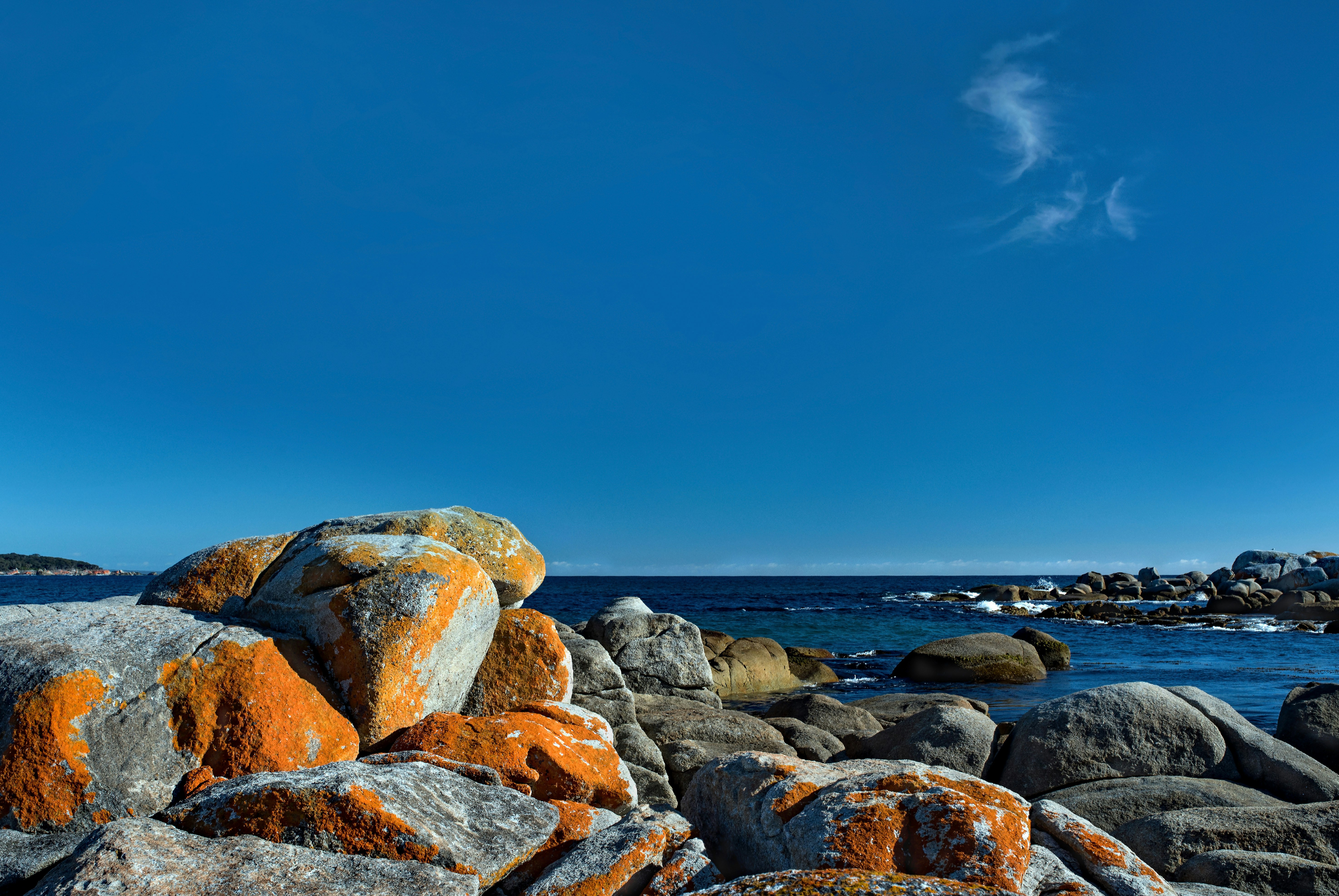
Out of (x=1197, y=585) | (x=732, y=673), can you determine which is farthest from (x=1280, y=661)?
(x=1197, y=585)

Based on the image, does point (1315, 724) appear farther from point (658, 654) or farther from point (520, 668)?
point (520, 668)

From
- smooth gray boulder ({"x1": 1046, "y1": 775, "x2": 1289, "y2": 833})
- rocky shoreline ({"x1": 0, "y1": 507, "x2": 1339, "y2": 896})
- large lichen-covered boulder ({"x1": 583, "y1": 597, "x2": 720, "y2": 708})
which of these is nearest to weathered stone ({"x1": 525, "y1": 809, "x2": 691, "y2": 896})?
rocky shoreline ({"x1": 0, "y1": 507, "x2": 1339, "y2": 896})

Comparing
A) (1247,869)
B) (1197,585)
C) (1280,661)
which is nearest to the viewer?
(1247,869)

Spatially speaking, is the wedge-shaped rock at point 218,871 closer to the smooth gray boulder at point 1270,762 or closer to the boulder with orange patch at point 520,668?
the boulder with orange patch at point 520,668

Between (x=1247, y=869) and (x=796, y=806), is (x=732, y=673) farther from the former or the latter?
(x=796, y=806)

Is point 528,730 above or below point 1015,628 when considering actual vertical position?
above

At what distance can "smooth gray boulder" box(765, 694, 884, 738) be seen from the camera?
1495cm

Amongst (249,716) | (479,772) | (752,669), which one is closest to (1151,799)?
(479,772)

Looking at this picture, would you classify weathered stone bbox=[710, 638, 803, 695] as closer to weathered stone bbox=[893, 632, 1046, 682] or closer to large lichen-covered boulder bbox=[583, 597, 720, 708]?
weathered stone bbox=[893, 632, 1046, 682]

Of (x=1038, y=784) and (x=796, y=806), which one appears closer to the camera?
(x=796, y=806)

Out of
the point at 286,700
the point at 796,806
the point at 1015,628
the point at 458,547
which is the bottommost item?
the point at 1015,628

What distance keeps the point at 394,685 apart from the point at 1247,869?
277 inches

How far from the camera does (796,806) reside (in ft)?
15.1

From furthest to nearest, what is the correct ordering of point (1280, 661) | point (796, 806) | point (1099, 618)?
point (1099, 618), point (1280, 661), point (796, 806)
